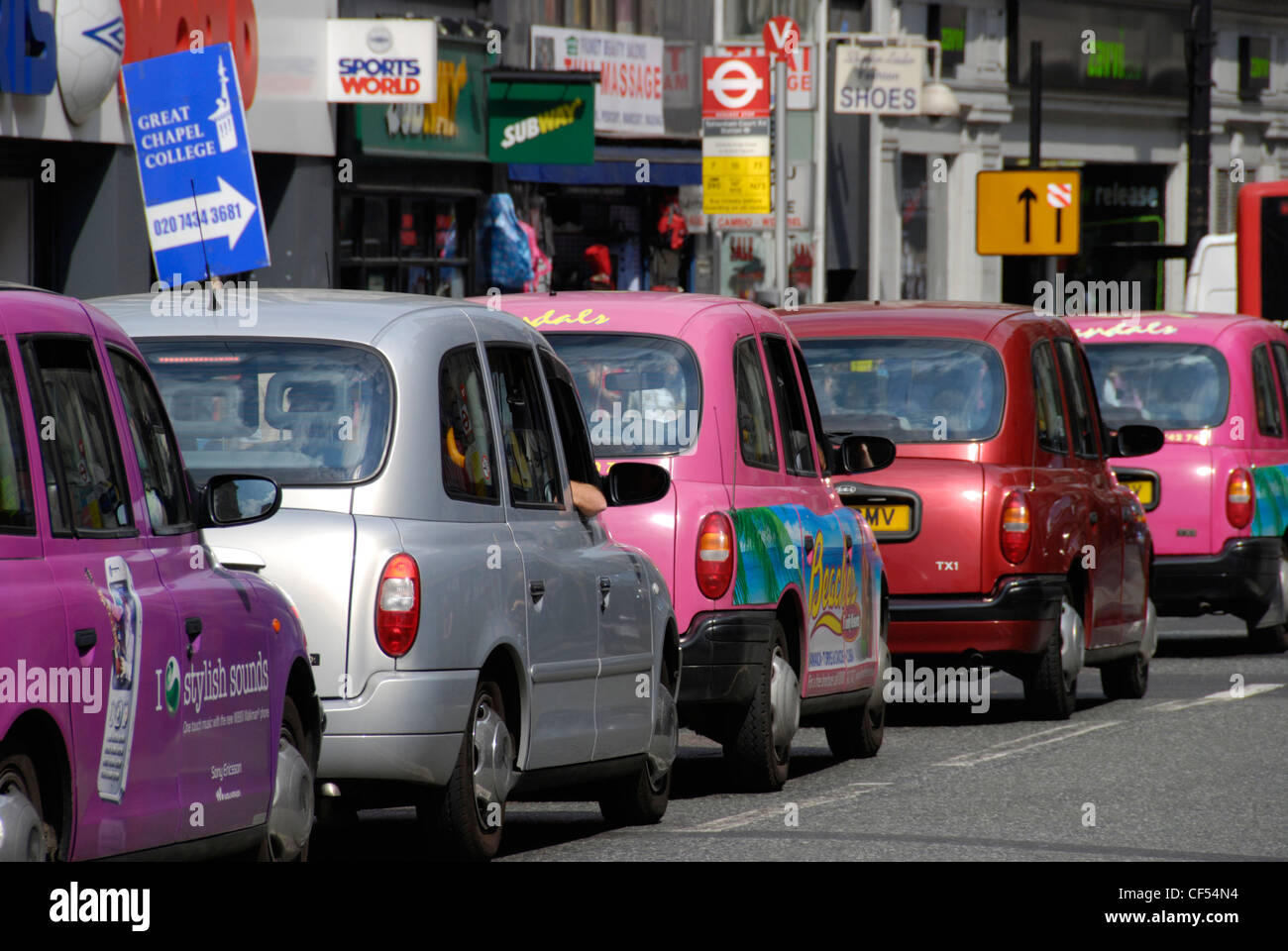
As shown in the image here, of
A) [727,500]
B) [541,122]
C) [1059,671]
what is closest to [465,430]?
[727,500]

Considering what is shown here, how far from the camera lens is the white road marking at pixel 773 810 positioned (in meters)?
9.82

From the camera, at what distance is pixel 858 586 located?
39.6ft

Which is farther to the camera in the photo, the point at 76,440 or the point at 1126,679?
the point at 1126,679

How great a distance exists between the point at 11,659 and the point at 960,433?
27.6ft

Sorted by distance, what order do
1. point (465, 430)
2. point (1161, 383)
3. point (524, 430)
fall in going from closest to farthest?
point (465, 430) < point (524, 430) < point (1161, 383)

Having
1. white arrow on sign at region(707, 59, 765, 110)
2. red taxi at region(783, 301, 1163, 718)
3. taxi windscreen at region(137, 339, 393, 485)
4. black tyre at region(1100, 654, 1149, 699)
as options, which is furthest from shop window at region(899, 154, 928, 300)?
taxi windscreen at region(137, 339, 393, 485)

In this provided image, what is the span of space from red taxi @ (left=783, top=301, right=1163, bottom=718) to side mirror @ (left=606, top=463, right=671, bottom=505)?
12.3 ft

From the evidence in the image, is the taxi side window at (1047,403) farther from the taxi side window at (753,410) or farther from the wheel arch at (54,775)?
the wheel arch at (54,775)

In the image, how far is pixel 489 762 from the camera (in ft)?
27.5

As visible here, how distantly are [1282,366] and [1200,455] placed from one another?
1585 mm

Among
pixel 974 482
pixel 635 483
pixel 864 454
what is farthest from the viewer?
pixel 974 482

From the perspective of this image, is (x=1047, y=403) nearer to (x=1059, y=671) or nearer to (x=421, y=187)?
(x=1059, y=671)
